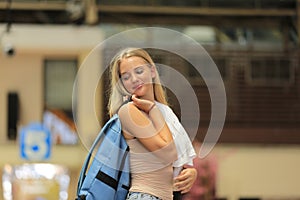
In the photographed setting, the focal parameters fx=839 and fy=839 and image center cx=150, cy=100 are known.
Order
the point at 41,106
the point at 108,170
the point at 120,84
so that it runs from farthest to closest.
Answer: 1. the point at 41,106
2. the point at 120,84
3. the point at 108,170

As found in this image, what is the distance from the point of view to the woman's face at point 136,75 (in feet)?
10.4

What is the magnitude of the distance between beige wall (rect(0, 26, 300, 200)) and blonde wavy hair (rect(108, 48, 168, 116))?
34.7 feet

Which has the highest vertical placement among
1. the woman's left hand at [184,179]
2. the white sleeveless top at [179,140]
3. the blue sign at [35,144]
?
the blue sign at [35,144]

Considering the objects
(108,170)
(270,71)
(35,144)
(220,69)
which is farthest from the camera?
(270,71)

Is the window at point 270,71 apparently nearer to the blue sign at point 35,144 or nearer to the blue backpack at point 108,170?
the blue sign at point 35,144

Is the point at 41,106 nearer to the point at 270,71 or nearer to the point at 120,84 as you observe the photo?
the point at 270,71

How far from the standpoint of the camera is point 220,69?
13898mm

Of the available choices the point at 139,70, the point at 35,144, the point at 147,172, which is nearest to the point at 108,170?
the point at 147,172

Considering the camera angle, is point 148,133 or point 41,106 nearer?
point 148,133

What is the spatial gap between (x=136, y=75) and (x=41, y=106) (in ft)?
36.8

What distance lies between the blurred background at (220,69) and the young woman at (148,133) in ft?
34.4

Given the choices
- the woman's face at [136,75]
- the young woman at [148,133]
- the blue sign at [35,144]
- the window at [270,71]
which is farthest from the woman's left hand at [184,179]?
the window at [270,71]

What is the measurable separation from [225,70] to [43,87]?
10.2ft

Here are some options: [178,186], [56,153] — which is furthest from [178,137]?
[56,153]
